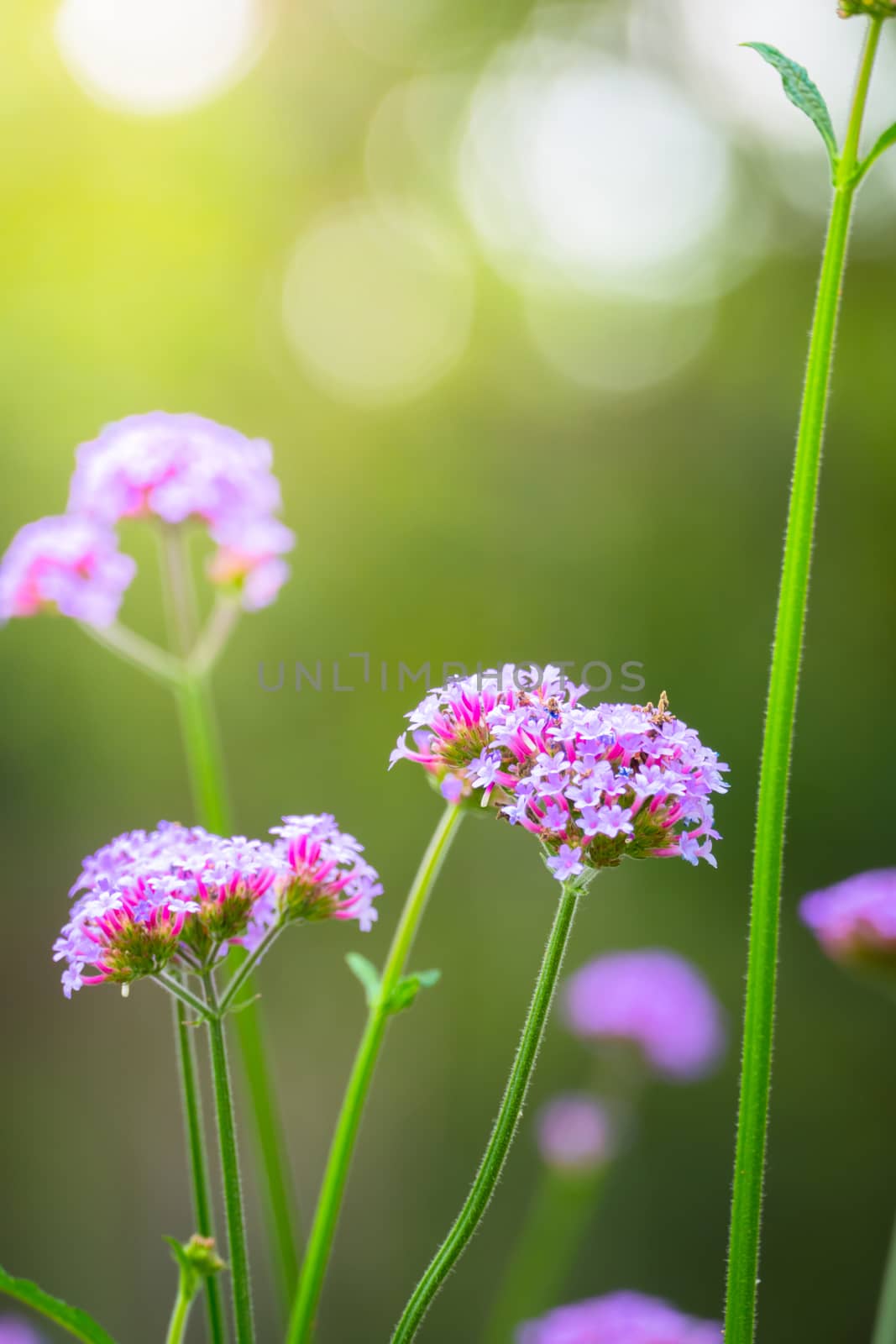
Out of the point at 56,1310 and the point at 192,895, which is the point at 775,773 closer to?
the point at 192,895

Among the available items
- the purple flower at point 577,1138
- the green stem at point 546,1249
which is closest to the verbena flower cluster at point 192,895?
the green stem at point 546,1249

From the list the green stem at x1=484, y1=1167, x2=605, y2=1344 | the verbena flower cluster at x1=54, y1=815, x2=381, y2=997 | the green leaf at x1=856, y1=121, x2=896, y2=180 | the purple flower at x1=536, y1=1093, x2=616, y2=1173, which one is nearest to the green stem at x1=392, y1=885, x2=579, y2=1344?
the verbena flower cluster at x1=54, y1=815, x2=381, y2=997

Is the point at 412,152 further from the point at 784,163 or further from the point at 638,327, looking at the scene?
the point at 784,163

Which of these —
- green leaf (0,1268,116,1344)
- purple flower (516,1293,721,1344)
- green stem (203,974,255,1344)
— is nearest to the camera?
green leaf (0,1268,116,1344)

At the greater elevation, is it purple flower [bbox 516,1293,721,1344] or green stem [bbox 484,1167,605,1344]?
purple flower [bbox 516,1293,721,1344]

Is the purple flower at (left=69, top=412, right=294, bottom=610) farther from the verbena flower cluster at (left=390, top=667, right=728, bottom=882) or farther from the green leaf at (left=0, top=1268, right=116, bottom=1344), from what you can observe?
the green leaf at (left=0, top=1268, right=116, bottom=1344)

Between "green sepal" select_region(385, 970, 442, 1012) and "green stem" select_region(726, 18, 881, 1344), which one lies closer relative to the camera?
"green stem" select_region(726, 18, 881, 1344)

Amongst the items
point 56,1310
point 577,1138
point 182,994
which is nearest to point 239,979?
point 182,994
